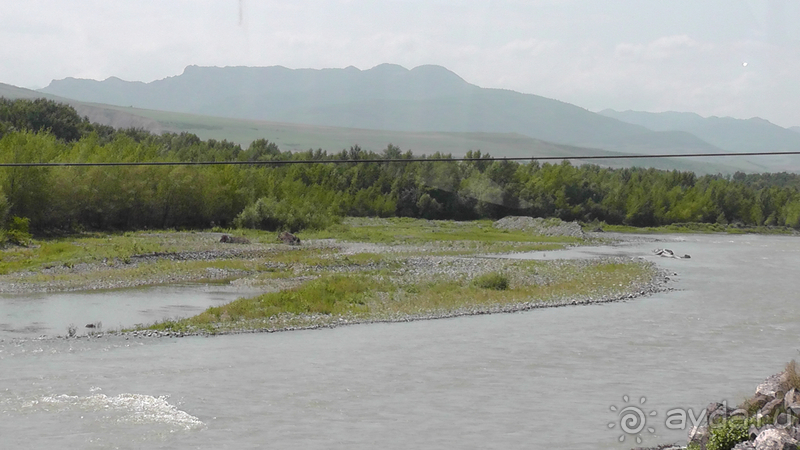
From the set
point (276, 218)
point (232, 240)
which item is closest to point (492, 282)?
point (232, 240)

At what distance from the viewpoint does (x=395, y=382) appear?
15.0 m

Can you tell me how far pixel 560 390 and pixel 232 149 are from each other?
76644mm

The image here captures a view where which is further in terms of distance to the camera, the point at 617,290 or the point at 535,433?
the point at 617,290

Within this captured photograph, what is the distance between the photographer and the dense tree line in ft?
145

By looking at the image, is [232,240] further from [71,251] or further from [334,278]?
[334,278]

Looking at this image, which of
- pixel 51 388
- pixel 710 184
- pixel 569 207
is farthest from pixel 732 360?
pixel 710 184

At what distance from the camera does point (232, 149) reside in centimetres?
8719

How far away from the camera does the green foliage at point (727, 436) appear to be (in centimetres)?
877

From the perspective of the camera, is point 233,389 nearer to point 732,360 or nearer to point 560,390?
point 560,390

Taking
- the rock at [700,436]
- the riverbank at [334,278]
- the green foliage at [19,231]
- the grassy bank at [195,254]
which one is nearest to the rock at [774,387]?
the rock at [700,436]

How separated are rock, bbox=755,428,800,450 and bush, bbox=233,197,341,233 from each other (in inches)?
1779

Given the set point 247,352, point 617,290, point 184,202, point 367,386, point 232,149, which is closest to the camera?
point 367,386

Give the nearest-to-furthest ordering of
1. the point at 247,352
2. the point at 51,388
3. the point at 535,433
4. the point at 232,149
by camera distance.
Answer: the point at 535,433 < the point at 51,388 < the point at 247,352 < the point at 232,149

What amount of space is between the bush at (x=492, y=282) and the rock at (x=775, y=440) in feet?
62.4
